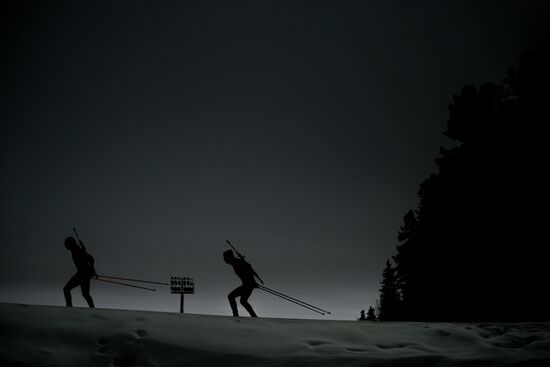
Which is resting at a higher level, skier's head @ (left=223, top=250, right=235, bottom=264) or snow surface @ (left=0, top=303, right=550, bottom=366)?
skier's head @ (left=223, top=250, right=235, bottom=264)

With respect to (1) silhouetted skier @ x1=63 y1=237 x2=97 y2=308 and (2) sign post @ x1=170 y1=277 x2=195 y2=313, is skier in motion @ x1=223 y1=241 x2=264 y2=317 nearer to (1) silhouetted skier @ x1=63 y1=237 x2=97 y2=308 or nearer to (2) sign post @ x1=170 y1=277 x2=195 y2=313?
(1) silhouetted skier @ x1=63 y1=237 x2=97 y2=308

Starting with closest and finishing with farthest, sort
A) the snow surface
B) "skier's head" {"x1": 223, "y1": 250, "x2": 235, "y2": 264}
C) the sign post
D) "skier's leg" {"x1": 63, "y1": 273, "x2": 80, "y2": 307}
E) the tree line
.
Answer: the snow surface → "skier's leg" {"x1": 63, "y1": 273, "x2": 80, "y2": 307} → "skier's head" {"x1": 223, "y1": 250, "x2": 235, "y2": 264} → the tree line → the sign post

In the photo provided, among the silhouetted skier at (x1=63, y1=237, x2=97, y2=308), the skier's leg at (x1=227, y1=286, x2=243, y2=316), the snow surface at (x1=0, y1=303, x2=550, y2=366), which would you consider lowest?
the snow surface at (x1=0, y1=303, x2=550, y2=366)

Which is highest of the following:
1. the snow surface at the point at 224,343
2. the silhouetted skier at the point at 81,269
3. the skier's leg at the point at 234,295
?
the silhouetted skier at the point at 81,269

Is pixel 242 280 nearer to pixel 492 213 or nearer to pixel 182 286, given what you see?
pixel 492 213

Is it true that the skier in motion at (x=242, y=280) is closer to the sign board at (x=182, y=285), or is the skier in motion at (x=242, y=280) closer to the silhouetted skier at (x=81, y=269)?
the silhouetted skier at (x=81, y=269)

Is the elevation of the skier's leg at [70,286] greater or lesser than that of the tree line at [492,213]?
lesser

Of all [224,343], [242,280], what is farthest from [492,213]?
[224,343]

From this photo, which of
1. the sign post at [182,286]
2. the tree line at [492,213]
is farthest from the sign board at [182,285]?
the tree line at [492,213]

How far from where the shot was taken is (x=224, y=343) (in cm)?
392

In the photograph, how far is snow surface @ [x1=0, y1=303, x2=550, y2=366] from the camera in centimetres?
335

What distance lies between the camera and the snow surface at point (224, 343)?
335 cm

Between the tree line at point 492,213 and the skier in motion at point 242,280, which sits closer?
the skier in motion at point 242,280

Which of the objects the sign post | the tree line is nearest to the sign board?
the sign post
